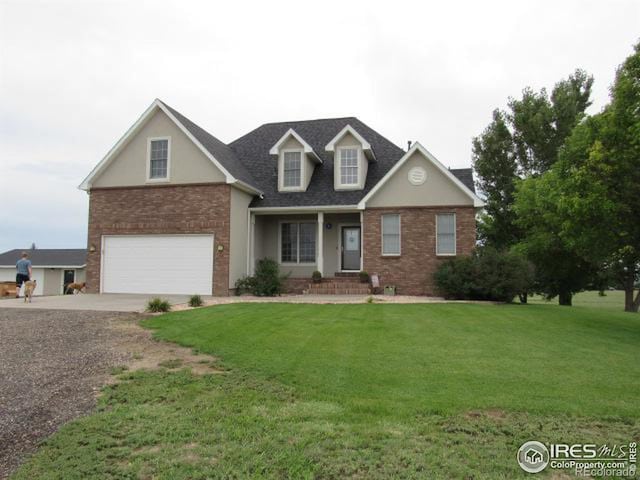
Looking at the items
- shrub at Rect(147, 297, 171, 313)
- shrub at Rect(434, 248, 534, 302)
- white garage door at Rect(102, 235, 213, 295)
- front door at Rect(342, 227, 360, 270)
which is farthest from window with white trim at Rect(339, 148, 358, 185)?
shrub at Rect(147, 297, 171, 313)

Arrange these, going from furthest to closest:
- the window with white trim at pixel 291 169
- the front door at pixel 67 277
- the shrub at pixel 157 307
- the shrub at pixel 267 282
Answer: the front door at pixel 67 277 < the window with white trim at pixel 291 169 < the shrub at pixel 267 282 < the shrub at pixel 157 307

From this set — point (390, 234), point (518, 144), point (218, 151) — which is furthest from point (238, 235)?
point (518, 144)

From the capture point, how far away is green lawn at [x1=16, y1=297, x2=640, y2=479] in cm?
367

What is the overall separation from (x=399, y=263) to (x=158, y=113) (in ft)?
40.0

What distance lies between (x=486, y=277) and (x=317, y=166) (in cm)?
993

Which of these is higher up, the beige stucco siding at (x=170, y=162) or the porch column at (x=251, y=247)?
the beige stucco siding at (x=170, y=162)

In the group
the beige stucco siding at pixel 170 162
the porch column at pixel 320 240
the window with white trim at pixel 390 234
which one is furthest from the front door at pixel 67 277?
the window with white trim at pixel 390 234

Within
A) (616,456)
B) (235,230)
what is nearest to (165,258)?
(235,230)

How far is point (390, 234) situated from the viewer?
1888cm

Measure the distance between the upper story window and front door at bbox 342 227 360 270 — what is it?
8.48 m

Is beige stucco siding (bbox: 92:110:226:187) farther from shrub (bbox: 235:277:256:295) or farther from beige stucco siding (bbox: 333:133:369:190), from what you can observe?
beige stucco siding (bbox: 333:133:369:190)

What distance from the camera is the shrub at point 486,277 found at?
1616 cm

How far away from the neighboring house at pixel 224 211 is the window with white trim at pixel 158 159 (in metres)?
0.04

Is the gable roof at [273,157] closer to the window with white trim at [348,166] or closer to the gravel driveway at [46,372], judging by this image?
the window with white trim at [348,166]
